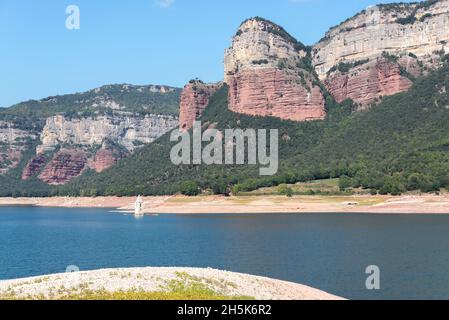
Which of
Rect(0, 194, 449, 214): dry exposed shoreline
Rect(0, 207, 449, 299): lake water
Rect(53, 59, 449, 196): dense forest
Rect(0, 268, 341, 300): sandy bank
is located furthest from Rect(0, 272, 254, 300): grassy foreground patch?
Rect(53, 59, 449, 196): dense forest

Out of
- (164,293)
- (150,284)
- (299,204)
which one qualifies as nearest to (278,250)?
(150,284)

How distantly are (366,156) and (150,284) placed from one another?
449 feet

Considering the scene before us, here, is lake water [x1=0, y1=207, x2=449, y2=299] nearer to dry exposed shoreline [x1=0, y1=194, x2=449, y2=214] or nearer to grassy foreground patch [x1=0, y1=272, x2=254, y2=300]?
grassy foreground patch [x1=0, y1=272, x2=254, y2=300]

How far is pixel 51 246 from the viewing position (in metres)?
70.2

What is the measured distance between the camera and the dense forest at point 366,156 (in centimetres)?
13575

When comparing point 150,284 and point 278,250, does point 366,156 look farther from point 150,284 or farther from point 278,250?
point 150,284

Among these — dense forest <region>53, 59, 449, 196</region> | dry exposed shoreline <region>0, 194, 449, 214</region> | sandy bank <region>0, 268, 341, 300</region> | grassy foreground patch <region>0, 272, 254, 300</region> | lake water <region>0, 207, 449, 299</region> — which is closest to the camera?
grassy foreground patch <region>0, 272, 254, 300</region>

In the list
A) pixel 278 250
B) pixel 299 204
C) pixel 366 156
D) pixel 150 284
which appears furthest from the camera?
pixel 366 156

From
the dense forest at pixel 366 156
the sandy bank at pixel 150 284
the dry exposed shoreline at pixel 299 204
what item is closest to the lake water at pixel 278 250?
the sandy bank at pixel 150 284

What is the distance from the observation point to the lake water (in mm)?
44812

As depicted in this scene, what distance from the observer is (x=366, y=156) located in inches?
6407

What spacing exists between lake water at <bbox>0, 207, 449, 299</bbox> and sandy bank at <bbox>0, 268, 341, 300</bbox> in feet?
17.0

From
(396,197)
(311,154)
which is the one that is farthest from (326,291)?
(311,154)

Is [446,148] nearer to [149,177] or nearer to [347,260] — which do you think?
[149,177]
